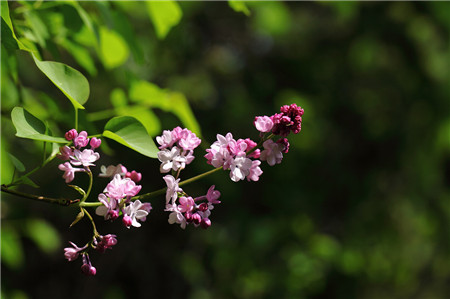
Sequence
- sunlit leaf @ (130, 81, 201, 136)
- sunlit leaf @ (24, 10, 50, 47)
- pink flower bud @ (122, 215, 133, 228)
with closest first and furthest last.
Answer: pink flower bud @ (122, 215, 133, 228) → sunlit leaf @ (24, 10, 50, 47) → sunlit leaf @ (130, 81, 201, 136)

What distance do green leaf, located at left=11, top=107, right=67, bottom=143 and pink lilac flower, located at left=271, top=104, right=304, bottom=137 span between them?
22cm

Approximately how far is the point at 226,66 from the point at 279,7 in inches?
23.6

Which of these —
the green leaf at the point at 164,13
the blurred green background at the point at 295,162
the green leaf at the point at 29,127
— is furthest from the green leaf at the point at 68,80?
the blurred green background at the point at 295,162

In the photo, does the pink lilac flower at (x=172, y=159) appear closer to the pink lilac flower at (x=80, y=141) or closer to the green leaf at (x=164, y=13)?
the pink lilac flower at (x=80, y=141)

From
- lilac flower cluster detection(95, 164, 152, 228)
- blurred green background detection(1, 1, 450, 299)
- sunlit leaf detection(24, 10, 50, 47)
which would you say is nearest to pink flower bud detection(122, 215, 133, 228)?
lilac flower cluster detection(95, 164, 152, 228)

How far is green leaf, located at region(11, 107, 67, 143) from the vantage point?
0.56 m

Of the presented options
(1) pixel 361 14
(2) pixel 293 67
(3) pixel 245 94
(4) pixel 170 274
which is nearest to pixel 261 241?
(4) pixel 170 274

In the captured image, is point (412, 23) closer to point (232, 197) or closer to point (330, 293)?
point (232, 197)

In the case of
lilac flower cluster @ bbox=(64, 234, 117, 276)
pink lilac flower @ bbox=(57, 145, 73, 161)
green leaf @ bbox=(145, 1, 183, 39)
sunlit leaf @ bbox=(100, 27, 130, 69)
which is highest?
pink lilac flower @ bbox=(57, 145, 73, 161)

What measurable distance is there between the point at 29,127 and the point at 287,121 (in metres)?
0.27

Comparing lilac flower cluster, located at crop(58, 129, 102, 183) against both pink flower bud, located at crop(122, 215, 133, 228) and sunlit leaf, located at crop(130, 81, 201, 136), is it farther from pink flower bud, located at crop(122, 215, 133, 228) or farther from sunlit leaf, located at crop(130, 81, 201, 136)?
sunlit leaf, located at crop(130, 81, 201, 136)

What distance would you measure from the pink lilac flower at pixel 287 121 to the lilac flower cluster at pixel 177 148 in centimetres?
8

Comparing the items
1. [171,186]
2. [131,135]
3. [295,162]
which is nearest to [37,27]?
[131,135]

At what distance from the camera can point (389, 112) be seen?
368 cm
